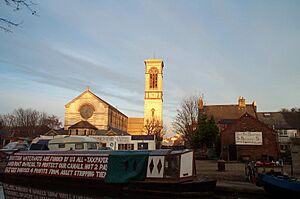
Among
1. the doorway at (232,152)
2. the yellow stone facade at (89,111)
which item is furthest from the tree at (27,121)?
the doorway at (232,152)

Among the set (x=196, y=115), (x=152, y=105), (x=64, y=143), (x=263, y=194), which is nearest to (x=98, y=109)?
(x=152, y=105)

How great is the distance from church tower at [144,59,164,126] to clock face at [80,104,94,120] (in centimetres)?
1531

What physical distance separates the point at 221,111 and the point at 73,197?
161ft

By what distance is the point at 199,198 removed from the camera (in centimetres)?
1505

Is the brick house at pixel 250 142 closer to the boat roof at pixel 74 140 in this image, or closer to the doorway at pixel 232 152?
the doorway at pixel 232 152

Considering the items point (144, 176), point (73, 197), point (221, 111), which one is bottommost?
point (73, 197)

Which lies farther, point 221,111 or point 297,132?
point 221,111

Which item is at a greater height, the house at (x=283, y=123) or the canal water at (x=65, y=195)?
the house at (x=283, y=123)

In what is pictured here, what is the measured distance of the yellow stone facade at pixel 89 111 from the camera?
218 ft

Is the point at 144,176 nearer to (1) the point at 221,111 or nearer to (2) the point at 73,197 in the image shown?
(2) the point at 73,197

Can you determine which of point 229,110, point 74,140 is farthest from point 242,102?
point 74,140

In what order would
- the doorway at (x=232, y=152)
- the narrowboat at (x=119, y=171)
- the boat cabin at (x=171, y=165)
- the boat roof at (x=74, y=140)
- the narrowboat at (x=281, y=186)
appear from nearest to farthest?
1. the narrowboat at (x=281, y=186)
2. the narrowboat at (x=119, y=171)
3. the boat cabin at (x=171, y=165)
4. the boat roof at (x=74, y=140)
5. the doorway at (x=232, y=152)

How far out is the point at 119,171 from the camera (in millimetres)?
17531

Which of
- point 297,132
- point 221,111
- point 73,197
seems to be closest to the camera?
point 73,197
